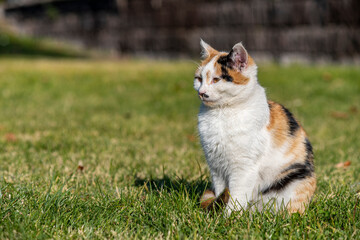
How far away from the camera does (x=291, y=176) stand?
9.23ft

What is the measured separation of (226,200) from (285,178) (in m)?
0.42

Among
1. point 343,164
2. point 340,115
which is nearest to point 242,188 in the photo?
point 343,164

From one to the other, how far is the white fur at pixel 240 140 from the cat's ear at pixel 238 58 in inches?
2.1

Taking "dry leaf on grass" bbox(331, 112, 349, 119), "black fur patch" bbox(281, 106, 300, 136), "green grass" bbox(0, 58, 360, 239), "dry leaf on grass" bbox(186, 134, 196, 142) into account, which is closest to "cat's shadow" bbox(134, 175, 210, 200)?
"green grass" bbox(0, 58, 360, 239)

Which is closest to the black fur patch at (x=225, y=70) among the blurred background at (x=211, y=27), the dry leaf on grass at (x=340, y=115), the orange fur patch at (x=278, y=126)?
the orange fur patch at (x=278, y=126)

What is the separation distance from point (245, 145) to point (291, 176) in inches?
15.8

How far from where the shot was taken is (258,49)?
12203mm

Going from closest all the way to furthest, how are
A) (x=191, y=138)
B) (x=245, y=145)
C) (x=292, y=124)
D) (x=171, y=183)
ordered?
1. (x=245, y=145)
2. (x=292, y=124)
3. (x=171, y=183)
4. (x=191, y=138)

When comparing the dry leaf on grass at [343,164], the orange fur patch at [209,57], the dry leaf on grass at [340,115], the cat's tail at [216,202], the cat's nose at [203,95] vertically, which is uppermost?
the orange fur patch at [209,57]

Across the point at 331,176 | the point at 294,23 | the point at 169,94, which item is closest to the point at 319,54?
the point at 294,23

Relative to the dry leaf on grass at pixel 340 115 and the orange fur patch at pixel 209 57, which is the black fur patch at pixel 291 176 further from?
the dry leaf on grass at pixel 340 115

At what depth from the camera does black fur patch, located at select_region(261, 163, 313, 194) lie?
2809 millimetres

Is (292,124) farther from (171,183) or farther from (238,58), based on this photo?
(171,183)

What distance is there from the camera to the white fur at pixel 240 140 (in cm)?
271
